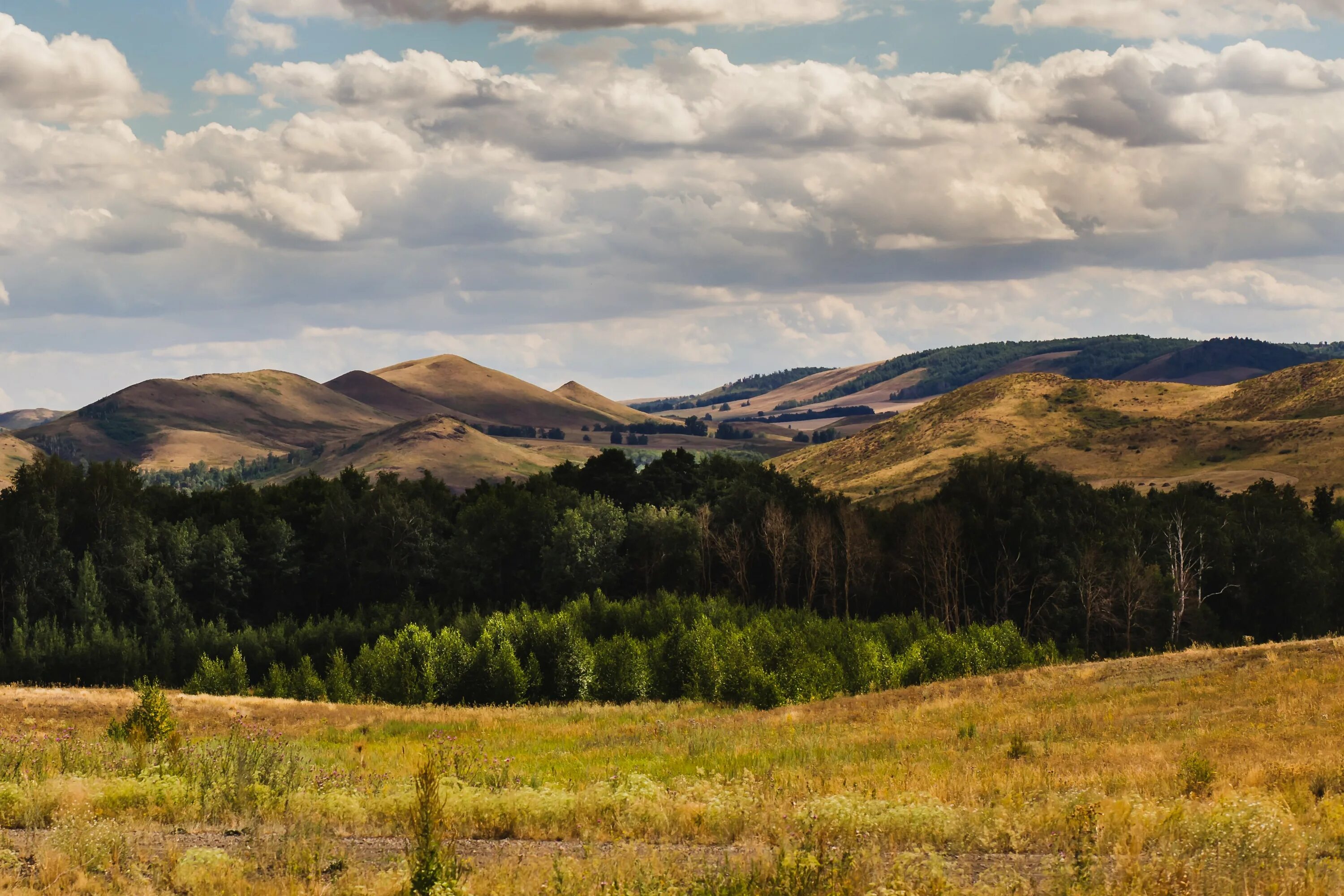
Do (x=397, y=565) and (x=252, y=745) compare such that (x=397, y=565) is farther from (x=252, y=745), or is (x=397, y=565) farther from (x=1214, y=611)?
(x=252, y=745)

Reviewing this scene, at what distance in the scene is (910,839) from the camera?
1875 centimetres

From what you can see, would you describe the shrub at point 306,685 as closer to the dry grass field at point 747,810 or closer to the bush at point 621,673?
the bush at point 621,673

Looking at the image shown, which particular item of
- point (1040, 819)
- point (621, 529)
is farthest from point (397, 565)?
point (1040, 819)

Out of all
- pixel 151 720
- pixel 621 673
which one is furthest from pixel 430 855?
pixel 621 673

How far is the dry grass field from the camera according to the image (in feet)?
52.1

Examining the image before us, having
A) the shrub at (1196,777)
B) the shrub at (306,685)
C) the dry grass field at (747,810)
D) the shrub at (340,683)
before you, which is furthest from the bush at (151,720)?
the shrub at (306,685)

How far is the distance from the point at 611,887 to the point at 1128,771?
1450 cm

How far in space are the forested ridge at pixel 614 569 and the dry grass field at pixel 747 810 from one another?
145 feet

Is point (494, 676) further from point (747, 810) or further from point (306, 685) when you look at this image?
point (747, 810)

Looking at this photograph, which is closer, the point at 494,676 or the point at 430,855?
the point at 430,855

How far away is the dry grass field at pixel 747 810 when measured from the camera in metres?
15.9

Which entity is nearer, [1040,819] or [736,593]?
[1040,819]

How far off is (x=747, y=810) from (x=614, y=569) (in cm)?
8044

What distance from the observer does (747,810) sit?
2067 cm
